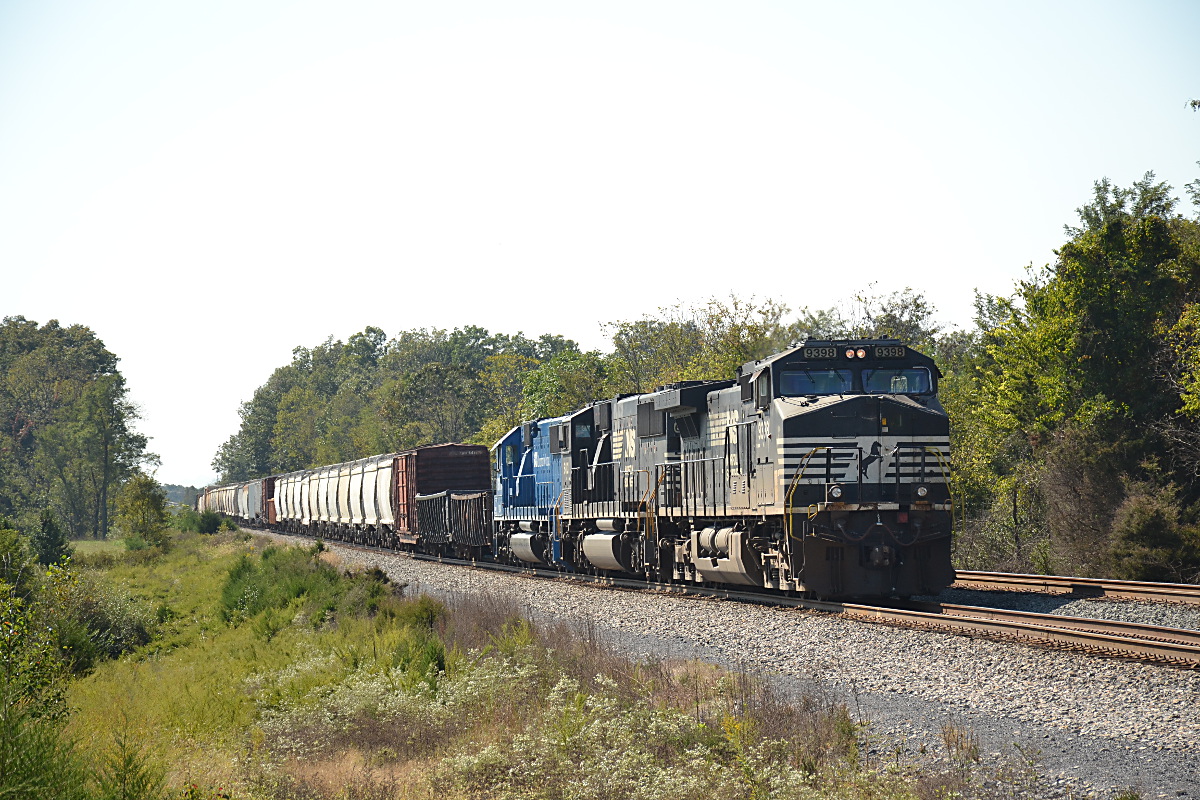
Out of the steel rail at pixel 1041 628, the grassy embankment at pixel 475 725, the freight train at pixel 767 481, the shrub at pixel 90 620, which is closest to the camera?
the grassy embankment at pixel 475 725

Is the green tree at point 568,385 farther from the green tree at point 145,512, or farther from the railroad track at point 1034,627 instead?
the railroad track at point 1034,627

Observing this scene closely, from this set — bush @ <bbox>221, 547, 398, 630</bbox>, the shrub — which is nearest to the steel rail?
bush @ <bbox>221, 547, 398, 630</bbox>

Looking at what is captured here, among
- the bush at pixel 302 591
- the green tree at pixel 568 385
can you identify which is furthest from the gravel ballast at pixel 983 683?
the green tree at pixel 568 385

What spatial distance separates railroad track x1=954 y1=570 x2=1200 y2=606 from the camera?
14.4 metres

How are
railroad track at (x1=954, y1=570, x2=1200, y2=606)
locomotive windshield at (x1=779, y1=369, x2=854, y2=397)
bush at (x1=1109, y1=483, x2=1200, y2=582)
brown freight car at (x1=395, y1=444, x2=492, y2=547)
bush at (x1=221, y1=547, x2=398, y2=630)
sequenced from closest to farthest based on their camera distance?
railroad track at (x1=954, y1=570, x2=1200, y2=606)
locomotive windshield at (x1=779, y1=369, x2=854, y2=397)
bush at (x1=221, y1=547, x2=398, y2=630)
bush at (x1=1109, y1=483, x2=1200, y2=582)
brown freight car at (x1=395, y1=444, x2=492, y2=547)

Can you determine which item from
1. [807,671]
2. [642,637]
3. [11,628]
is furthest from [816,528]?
[11,628]

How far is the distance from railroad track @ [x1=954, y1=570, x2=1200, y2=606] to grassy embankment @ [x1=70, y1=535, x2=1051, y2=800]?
24.8ft

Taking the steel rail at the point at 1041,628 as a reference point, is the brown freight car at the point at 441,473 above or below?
above

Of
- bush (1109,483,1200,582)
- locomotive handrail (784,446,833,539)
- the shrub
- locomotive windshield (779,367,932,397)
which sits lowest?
the shrub

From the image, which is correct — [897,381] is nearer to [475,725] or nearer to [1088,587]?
[1088,587]

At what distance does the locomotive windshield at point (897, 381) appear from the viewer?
15.7 m

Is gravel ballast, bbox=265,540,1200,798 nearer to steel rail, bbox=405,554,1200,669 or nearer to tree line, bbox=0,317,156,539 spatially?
steel rail, bbox=405,554,1200,669

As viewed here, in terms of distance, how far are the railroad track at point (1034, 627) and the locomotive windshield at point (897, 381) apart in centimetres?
313

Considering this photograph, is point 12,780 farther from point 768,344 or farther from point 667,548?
point 768,344
